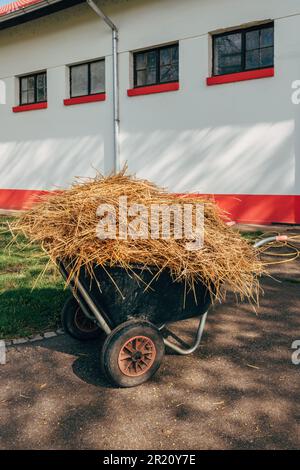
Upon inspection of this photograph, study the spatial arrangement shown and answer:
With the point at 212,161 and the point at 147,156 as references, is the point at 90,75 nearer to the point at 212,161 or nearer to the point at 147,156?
the point at 147,156

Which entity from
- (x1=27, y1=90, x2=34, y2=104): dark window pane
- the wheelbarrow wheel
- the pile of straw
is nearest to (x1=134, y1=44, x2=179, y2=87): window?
(x1=27, y1=90, x2=34, y2=104): dark window pane

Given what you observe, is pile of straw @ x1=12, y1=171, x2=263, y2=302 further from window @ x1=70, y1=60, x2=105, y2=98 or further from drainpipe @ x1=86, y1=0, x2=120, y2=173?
window @ x1=70, y1=60, x2=105, y2=98

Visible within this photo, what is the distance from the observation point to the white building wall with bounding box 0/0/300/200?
8.59m

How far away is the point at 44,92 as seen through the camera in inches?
497

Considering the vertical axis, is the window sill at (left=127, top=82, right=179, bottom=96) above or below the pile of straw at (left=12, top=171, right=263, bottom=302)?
above

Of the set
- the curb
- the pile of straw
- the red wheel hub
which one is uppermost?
the pile of straw

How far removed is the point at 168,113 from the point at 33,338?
731 cm

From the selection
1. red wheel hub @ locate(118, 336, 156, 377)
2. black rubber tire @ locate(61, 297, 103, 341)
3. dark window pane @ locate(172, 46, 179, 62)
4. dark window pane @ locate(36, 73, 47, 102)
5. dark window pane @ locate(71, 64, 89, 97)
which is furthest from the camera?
dark window pane @ locate(36, 73, 47, 102)

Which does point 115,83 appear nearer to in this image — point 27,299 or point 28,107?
point 28,107

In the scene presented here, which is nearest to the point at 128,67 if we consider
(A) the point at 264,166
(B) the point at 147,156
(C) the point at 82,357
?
(B) the point at 147,156

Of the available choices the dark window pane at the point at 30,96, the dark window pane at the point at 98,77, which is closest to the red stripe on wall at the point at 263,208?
the dark window pane at the point at 98,77

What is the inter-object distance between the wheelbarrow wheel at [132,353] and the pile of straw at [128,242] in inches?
15.5

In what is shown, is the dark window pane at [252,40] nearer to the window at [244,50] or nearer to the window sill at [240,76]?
the window at [244,50]

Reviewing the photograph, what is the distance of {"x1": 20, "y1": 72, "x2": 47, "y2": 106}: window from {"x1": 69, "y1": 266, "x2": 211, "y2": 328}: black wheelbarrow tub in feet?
35.8
